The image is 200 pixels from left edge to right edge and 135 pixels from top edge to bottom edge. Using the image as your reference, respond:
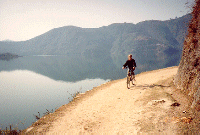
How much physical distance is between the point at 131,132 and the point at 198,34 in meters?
6.83

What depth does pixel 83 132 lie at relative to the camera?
5312 millimetres

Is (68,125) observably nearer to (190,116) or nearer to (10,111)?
(190,116)

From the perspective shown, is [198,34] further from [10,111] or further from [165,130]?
[10,111]

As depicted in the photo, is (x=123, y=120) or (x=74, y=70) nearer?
(x=123, y=120)

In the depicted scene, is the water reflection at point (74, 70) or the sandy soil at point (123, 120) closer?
the sandy soil at point (123, 120)

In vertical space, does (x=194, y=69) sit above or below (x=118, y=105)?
above

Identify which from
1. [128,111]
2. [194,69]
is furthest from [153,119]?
[194,69]

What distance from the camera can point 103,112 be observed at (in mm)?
6977

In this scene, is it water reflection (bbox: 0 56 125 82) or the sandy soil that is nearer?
the sandy soil

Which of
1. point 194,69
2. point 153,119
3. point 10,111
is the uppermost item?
point 194,69

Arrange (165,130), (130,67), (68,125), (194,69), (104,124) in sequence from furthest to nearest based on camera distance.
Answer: (130,67) < (194,69) < (68,125) < (104,124) < (165,130)

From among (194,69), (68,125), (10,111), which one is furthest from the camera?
(10,111)

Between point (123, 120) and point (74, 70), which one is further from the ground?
point (123, 120)

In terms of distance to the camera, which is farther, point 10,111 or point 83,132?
point 10,111
